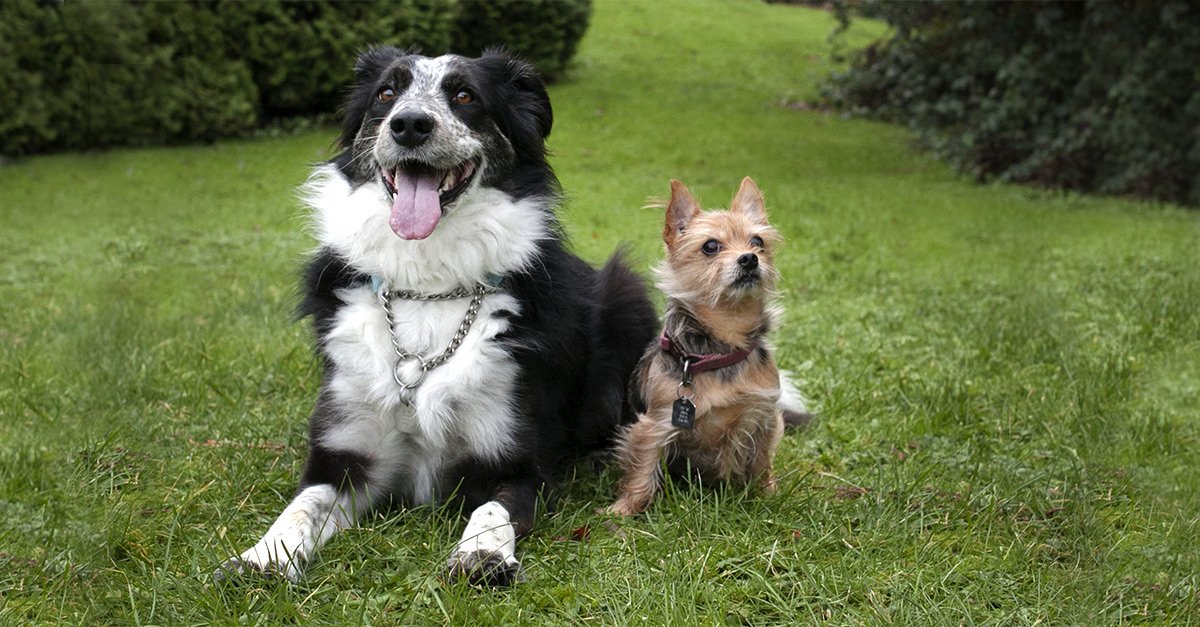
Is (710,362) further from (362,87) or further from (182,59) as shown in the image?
(182,59)

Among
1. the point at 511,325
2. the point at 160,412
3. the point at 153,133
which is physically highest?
the point at 511,325

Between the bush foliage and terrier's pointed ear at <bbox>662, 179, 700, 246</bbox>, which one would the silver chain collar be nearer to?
terrier's pointed ear at <bbox>662, 179, 700, 246</bbox>

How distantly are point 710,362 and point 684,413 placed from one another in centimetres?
22

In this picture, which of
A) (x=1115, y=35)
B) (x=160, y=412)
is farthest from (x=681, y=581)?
(x=1115, y=35)

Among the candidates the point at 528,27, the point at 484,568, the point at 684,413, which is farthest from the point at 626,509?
the point at 528,27

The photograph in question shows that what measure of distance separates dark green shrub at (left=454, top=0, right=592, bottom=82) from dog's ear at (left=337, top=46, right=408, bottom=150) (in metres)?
13.9

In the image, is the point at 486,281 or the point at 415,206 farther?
the point at 486,281

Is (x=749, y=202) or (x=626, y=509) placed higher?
(x=749, y=202)

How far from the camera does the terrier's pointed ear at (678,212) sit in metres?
3.62

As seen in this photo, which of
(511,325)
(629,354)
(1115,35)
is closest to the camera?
(511,325)

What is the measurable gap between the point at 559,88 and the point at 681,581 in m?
17.3

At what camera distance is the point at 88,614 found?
9.02ft

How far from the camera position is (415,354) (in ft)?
11.0

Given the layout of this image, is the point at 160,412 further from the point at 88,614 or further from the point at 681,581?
the point at 681,581
